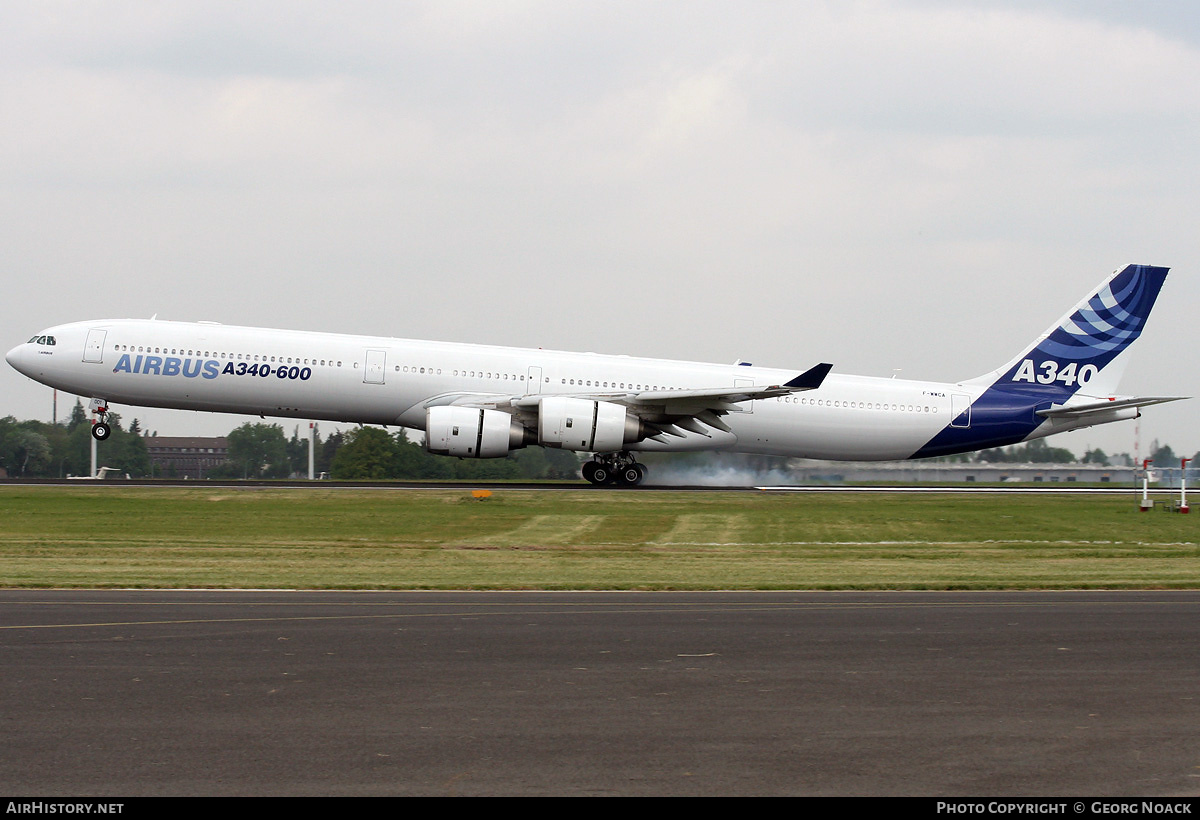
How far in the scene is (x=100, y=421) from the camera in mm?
37188

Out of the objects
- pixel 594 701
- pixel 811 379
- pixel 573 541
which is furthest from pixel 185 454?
pixel 594 701

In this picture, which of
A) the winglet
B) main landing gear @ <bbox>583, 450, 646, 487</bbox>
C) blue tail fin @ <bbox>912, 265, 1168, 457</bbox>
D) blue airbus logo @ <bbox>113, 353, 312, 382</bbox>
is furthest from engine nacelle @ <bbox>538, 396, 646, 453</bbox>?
blue tail fin @ <bbox>912, 265, 1168, 457</bbox>

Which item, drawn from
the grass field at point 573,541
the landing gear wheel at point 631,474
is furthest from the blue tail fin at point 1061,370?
the landing gear wheel at point 631,474

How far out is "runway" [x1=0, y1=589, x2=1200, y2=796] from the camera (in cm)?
706

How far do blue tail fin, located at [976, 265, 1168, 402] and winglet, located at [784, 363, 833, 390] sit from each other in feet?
32.2

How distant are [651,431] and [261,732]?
3128 centimetres

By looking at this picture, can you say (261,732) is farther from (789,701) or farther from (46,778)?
(789,701)

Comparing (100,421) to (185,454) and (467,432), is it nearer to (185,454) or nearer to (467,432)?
(467,432)

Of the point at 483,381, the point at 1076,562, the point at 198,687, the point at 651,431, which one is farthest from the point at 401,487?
the point at 198,687

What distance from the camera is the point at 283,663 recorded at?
33.9 ft

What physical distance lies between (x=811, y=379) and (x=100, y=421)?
21.8m

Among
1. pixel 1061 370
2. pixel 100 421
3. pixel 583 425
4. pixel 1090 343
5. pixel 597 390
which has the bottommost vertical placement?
pixel 100 421

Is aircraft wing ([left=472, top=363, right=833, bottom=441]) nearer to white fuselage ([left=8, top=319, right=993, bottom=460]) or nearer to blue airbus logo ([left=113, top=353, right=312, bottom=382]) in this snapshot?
white fuselage ([left=8, top=319, right=993, bottom=460])

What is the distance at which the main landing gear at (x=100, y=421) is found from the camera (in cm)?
3703
